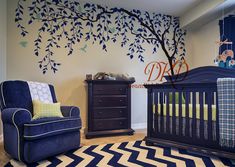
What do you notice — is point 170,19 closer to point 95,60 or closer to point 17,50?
point 95,60

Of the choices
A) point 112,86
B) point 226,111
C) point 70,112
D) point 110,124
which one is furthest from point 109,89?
point 226,111

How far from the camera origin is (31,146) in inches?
74.9

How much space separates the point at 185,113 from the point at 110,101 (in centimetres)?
133

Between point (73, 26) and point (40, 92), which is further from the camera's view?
point (73, 26)

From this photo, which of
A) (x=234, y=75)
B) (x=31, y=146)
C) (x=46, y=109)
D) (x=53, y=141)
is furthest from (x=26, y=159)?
(x=234, y=75)

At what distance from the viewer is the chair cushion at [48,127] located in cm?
190

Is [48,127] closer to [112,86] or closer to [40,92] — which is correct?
[40,92]

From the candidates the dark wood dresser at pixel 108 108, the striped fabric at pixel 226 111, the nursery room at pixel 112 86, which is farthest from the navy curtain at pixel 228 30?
the dark wood dresser at pixel 108 108

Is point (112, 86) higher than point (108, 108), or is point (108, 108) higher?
point (112, 86)

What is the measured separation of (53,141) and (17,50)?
1.84 m

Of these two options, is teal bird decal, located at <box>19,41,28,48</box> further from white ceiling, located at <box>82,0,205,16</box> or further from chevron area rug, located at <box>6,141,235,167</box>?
chevron area rug, located at <box>6,141,235,167</box>

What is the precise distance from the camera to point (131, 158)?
2.11m

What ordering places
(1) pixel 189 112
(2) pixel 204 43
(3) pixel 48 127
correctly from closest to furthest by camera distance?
(3) pixel 48 127 → (1) pixel 189 112 → (2) pixel 204 43

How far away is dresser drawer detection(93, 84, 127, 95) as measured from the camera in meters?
3.22
